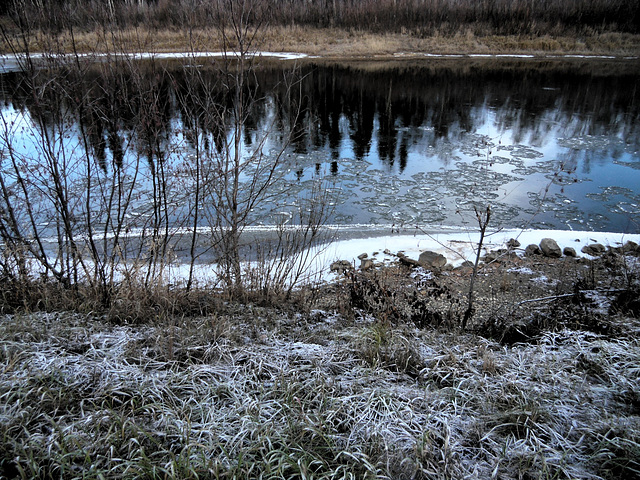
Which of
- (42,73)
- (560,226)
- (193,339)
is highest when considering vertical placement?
(42,73)

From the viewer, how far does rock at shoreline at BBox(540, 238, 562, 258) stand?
22.2ft

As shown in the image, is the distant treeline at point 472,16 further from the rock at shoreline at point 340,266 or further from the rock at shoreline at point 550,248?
the rock at shoreline at point 340,266

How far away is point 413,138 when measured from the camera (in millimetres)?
12922

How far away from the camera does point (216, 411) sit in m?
2.57

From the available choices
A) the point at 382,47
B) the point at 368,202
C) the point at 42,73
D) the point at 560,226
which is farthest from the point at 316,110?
the point at 382,47

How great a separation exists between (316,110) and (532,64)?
17.4 m

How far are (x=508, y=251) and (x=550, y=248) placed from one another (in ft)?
Result: 3.27

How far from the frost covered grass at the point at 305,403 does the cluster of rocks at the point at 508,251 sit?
2730mm

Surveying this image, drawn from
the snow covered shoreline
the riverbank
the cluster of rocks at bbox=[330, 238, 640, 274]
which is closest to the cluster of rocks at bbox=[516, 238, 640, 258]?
the cluster of rocks at bbox=[330, 238, 640, 274]

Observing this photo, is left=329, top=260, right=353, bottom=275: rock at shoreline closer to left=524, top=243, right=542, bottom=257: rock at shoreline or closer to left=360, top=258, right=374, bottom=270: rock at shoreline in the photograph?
left=360, top=258, right=374, bottom=270: rock at shoreline

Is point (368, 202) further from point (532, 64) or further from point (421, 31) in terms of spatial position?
point (421, 31)

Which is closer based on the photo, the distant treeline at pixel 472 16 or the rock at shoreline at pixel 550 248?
the rock at shoreline at pixel 550 248

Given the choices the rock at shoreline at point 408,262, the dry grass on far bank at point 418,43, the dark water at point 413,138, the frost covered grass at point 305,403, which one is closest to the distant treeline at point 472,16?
the dry grass on far bank at point 418,43

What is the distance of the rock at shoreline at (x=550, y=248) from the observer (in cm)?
676
